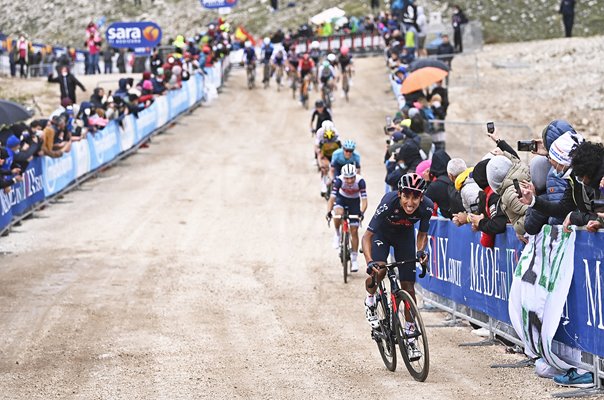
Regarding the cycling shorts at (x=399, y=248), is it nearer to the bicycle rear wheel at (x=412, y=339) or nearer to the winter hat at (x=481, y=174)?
the bicycle rear wheel at (x=412, y=339)

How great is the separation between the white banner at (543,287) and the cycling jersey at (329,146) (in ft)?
39.7

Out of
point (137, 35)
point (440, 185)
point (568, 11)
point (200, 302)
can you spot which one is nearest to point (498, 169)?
point (440, 185)

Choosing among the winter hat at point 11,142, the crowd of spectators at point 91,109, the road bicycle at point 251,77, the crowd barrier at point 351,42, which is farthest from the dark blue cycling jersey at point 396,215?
the crowd barrier at point 351,42

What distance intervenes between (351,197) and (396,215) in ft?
22.2

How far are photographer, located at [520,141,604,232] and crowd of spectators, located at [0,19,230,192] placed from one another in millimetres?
12369

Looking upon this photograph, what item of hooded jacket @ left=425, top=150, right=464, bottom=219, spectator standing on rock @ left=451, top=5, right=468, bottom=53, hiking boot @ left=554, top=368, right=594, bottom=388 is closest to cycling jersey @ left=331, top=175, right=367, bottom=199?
hooded jacket @ left=425, top=150, right=464, bottom=219

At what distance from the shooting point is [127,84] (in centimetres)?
3341

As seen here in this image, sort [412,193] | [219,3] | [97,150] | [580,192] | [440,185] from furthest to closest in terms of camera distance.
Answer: [219,3] < [97,150] < [440,185] < [412,193] < [580,192]

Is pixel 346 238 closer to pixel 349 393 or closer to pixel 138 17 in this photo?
pixel 349 393

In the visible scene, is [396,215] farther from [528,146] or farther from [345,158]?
[345,158]

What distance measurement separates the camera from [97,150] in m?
29.0

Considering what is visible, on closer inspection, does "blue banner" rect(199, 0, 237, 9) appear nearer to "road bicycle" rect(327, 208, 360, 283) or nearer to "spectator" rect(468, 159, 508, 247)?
"road bicycle" rect(327, 208, 360, 283)

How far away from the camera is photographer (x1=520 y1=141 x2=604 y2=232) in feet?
27.1

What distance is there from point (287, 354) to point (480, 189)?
2726 mm
